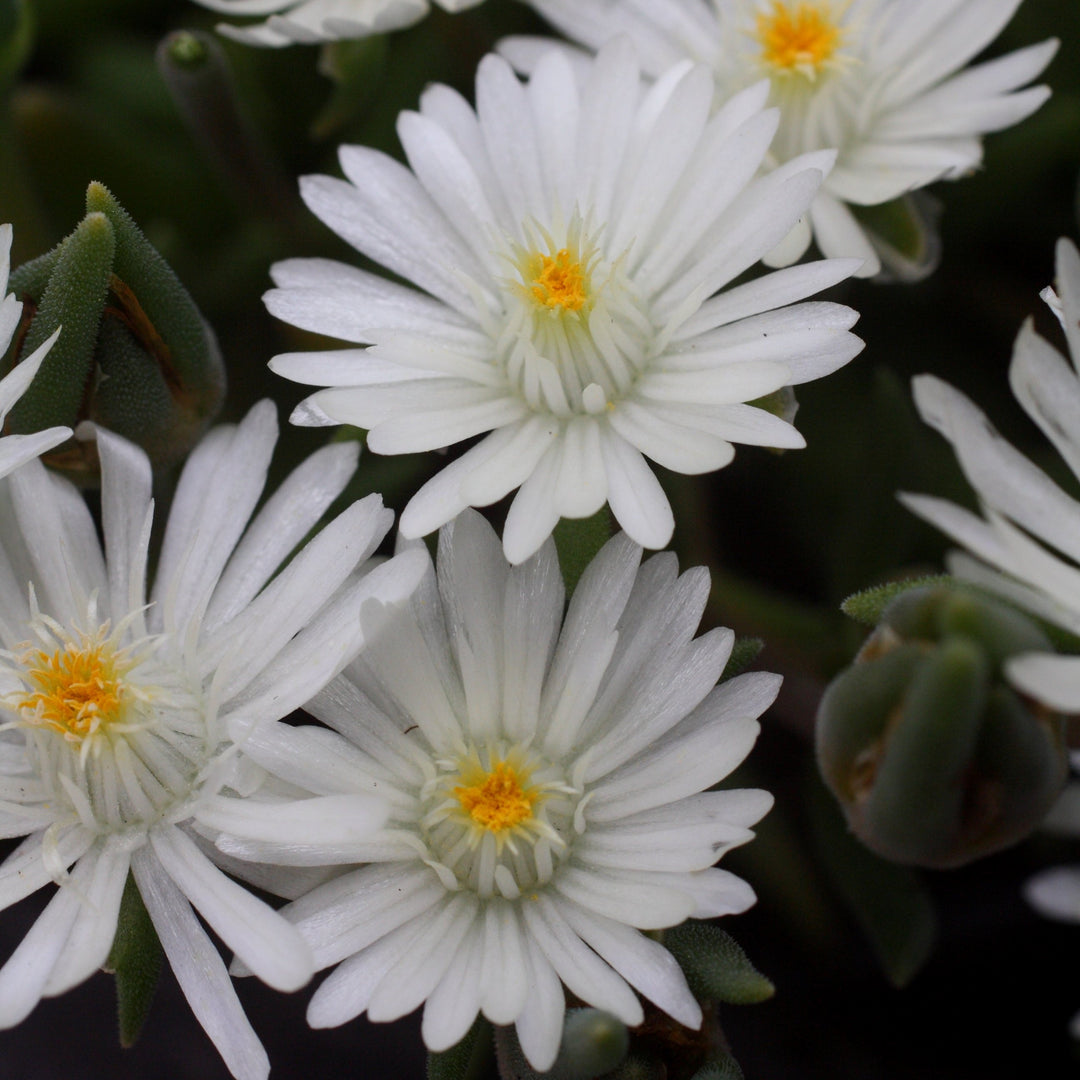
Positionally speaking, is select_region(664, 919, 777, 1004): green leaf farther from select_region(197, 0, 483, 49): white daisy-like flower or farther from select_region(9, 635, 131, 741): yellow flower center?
select_region(197, 0, 483, 49): white daisy-like flower

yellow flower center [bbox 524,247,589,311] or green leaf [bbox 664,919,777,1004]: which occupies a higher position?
yellow flower center [bbox 524,247,589,311]

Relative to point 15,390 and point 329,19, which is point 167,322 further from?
point 329,19

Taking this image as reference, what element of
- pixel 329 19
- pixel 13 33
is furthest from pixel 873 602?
pixel 13 33

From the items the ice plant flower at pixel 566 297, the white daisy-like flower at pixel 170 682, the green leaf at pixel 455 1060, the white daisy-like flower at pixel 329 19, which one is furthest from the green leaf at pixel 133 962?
the white daisy-like flower at pixel 329 19

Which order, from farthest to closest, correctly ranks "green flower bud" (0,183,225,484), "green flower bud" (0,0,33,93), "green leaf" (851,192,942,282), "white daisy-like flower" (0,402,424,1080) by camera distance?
"green flower bud" (0,0,33,93), "green leaf" (851,192,942,282), "green flower bud" (0,183,225,484), "white daisy-like flower" (0,402,424,1080)

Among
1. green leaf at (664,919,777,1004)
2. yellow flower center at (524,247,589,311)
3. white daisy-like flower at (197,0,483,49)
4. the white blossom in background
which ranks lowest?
green leaf at (664,919,777,1004)

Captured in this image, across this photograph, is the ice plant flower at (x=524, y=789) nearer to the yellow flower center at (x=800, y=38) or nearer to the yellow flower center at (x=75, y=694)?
the yellow flower center at (x=75, y=694)

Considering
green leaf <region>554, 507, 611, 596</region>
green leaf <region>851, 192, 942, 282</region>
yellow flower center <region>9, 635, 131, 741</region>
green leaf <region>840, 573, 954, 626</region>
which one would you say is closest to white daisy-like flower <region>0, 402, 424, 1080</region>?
yellow flower center <region>9, 635, 131, 741</region>
